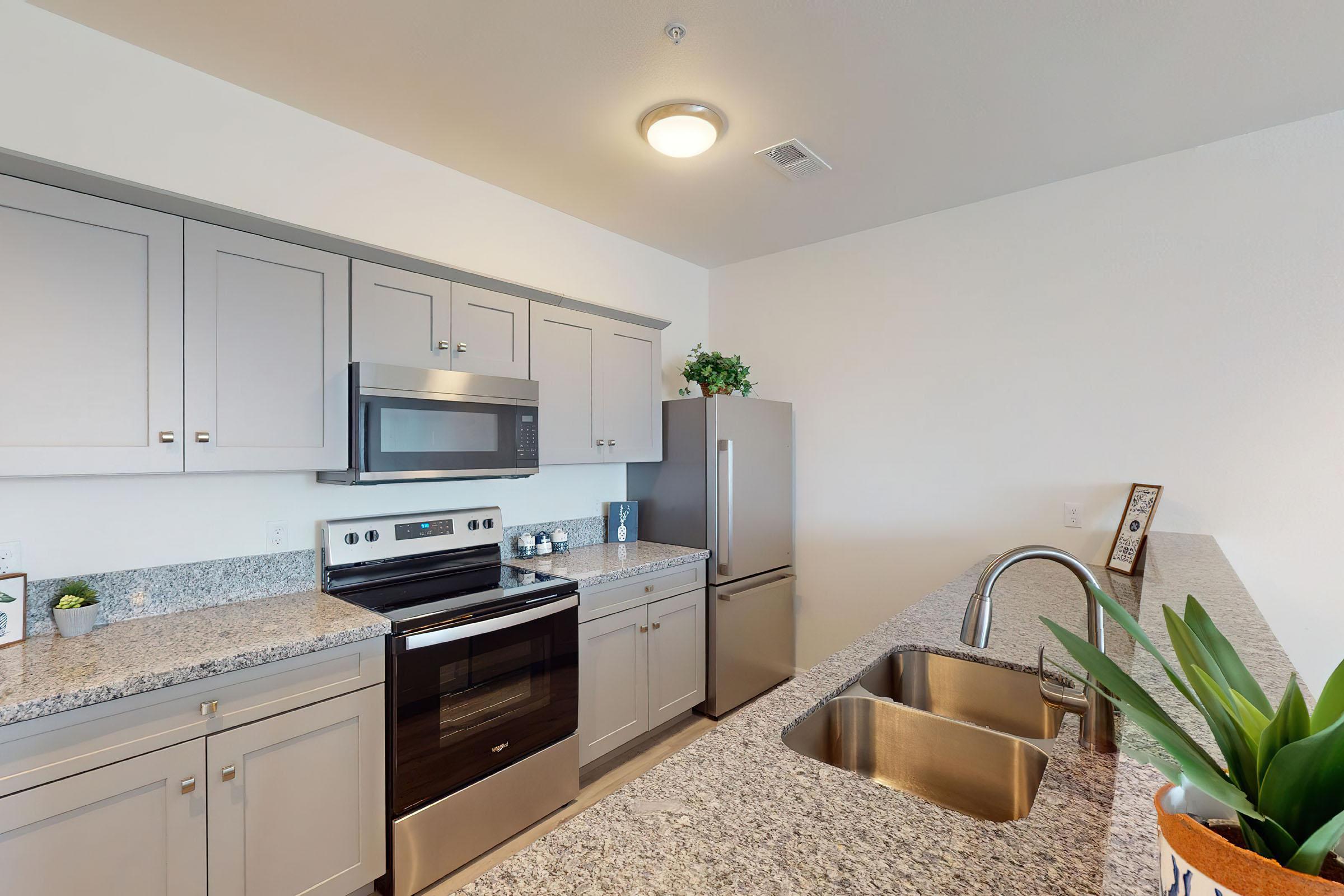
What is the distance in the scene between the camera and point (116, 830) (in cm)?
136

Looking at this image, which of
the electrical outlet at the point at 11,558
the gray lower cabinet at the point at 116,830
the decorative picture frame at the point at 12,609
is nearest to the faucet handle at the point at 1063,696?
the gray lower cabinet at the point at 116,830

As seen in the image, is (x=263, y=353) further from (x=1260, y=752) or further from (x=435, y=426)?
(x=1260, y=752)

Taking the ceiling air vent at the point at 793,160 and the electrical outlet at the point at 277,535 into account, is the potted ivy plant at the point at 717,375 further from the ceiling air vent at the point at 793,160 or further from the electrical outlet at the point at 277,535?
the electrical outlet at the point at 277,535

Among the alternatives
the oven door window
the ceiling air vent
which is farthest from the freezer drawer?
the ceiling air vent

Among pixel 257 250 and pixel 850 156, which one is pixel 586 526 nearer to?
pixel 257 250

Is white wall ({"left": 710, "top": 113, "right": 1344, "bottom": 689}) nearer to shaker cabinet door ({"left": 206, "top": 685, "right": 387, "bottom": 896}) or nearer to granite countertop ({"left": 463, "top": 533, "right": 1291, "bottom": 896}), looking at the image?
granite countertop ({"left": 463, "top": 533, "right": 1291, "bottom": 896})

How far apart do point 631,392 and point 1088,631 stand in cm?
232

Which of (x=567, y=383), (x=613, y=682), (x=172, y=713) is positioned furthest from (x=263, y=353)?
(x=613, y=682)

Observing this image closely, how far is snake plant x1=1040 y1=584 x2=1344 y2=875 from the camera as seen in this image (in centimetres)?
41

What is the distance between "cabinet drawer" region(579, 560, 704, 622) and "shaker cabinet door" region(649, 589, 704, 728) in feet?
0.12

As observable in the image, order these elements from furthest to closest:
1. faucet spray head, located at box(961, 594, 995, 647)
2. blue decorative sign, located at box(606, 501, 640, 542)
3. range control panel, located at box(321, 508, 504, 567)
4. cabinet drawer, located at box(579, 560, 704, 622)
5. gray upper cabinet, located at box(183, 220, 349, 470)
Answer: blue decorative sign, located at box(606, 501, 640, 542) < cabinet drawer, located at box(579, 560, 704, 622) < range control panel, located at box(321, 508, 504, 567) < gray upper cabinet, located at box(183, 220, 349, 470) < faucet spray head, located at box(961, 594, 995, 647)

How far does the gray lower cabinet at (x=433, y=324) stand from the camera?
2.09 m

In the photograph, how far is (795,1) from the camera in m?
1.65

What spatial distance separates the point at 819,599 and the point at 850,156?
233 centimetres
